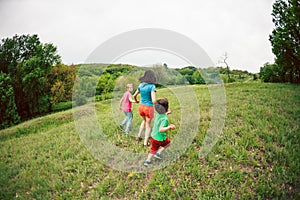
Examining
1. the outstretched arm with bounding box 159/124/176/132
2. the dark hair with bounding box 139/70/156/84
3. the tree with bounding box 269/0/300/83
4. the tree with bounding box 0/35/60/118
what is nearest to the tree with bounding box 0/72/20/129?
the tree with bounding box 0/35/60/118

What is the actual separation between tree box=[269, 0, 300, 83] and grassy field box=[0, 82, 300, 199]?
11061 mm

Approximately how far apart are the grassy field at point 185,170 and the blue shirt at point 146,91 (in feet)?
4.86

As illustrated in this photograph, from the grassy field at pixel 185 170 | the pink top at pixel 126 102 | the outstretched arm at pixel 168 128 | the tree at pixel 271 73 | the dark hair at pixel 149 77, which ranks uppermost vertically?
the tree at pixel 271 73

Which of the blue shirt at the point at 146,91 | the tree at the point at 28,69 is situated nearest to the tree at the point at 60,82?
the tree at the point at 28,69

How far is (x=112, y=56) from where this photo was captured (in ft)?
16.7

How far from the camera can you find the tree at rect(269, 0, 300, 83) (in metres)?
15.4

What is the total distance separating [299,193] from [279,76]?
18.1 meters

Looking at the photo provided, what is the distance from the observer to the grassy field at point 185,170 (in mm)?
4426

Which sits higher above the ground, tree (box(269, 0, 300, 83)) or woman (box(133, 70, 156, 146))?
tree (box(269, 0, 300, 83))

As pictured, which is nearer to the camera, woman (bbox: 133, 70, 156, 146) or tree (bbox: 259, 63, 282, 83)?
woman (bbox: 133, 70, 156, 146)

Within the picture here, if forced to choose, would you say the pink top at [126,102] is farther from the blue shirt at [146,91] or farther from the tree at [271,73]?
the tree at [271,73]

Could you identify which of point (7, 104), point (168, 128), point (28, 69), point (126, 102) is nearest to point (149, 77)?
point (168, 128)

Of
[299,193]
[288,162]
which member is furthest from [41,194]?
[288,162]

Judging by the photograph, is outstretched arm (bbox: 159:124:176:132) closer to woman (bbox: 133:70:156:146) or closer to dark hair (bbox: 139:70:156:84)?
woman (bbox: 133:70:156:146)
